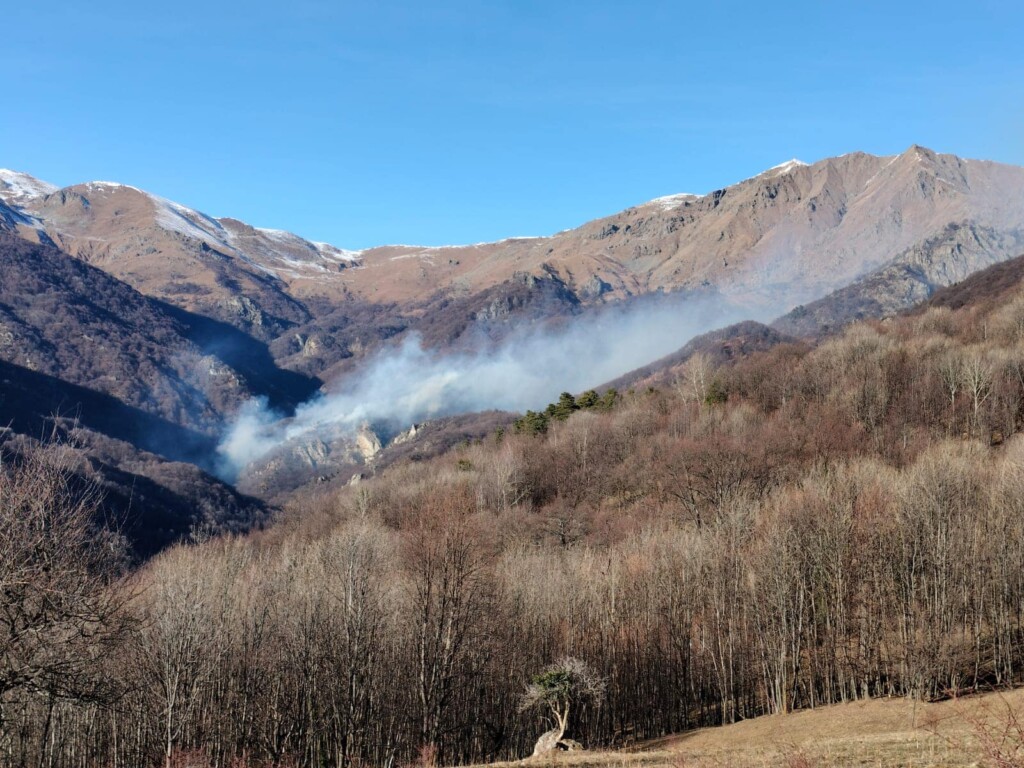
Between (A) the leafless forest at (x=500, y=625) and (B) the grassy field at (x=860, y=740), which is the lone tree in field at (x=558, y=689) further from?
(A) the leafless forest at (x=500, y=625)

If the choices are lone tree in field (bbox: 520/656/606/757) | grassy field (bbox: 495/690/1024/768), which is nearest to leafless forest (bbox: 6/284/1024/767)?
grassy field (bbox: 495/690/1024/768)

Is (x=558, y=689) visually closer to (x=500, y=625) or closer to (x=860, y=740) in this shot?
(x=500, y=625)

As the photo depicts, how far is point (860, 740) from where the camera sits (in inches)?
785

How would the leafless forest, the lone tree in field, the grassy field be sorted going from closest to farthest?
the grassy field, the lone tree in field, the leafless forest

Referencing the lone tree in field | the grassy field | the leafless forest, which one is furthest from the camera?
the leafless forest

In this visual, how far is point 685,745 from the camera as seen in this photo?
30.6 metres

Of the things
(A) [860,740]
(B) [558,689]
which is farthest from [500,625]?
(A) [860,740]

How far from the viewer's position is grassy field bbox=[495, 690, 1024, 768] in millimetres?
14609

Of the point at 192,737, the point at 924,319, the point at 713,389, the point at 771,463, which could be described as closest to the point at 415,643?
the point at 192,737

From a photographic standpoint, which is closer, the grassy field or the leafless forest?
the grassy field

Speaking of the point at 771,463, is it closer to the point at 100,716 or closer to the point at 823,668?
the point at 823,668

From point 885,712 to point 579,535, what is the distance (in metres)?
42.9

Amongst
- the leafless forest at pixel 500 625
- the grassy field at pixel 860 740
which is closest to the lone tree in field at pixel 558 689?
the grassy field at pixel 860 740

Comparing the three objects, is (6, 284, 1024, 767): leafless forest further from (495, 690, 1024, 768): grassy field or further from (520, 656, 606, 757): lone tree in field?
(520, 656, 606, 757): lone tree in field
